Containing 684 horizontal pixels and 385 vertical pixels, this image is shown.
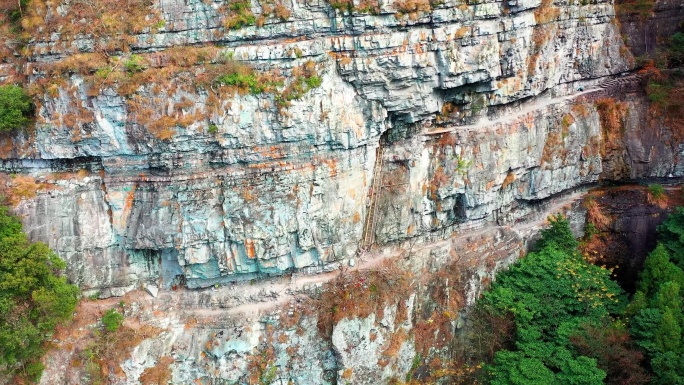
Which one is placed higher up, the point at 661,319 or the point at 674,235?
the point at 674,235

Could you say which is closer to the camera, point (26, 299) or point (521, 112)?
point (26, 299)

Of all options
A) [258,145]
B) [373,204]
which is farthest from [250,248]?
[373,204]

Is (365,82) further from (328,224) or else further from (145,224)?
(145,224)

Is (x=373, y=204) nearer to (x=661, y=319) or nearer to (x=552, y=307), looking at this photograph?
(x=552, y=307)

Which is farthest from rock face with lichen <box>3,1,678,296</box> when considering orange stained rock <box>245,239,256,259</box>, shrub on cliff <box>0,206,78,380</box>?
shrub on cliff <box>0,206,78,380</box>

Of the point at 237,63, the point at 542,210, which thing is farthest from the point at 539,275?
the point at 237,63

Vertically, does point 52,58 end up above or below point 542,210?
above

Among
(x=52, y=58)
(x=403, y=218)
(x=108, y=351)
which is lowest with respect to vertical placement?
(x=108, y=351)
